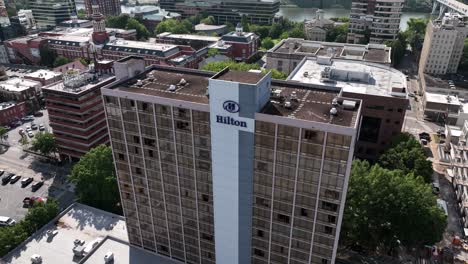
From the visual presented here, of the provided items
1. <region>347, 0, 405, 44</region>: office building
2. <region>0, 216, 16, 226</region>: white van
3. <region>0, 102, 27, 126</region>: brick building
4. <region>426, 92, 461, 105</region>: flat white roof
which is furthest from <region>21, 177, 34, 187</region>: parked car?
<region>347, 0, 405, 44</region>: office building

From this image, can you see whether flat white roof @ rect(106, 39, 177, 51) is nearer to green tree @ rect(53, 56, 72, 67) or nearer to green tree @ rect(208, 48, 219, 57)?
green tree @ rect(208, 48, 219, 57)

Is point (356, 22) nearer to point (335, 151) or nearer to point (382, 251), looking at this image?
point (382, 251)

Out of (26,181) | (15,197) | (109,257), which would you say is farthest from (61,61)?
(109,257)

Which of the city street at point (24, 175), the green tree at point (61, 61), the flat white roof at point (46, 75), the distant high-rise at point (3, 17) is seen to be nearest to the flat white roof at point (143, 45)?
the green tree at point (61, 61)

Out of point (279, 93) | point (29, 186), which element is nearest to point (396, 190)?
point (279, 93)

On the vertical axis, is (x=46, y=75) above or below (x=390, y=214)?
above

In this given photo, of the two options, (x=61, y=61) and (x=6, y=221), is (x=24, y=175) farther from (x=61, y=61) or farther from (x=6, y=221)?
(x=61, y=61)

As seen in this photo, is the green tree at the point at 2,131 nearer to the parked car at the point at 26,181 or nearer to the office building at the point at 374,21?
the parked car at the point at 26,181
